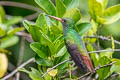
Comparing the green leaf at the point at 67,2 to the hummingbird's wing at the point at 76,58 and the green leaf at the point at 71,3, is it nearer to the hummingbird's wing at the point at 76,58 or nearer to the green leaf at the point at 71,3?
the green leaf at the point at 71,3

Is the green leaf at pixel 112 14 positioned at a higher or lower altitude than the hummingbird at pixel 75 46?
higher

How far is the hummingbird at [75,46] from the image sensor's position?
195 cm

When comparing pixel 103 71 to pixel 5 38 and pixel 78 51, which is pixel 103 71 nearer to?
pixel 78 51

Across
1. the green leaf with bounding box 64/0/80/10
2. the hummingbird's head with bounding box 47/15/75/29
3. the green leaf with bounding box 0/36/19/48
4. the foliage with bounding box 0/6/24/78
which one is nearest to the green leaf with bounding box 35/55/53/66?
the hummingbird's head with bounding box 47/15/75/29

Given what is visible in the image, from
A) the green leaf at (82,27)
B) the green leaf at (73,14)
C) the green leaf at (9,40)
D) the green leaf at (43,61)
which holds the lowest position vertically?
the green leaf at (43,61)

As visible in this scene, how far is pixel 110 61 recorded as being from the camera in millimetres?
1986

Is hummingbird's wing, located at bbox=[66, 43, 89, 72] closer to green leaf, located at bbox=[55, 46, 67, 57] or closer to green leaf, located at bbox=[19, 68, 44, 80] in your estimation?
green leaf, located at bbox=[55, 46, 67, 57]

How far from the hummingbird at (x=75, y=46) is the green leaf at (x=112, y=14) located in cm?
36

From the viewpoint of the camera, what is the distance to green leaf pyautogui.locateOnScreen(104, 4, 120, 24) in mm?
2352

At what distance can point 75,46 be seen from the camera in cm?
204

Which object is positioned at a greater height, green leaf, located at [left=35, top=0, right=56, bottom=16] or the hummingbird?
green leaf, located at [left=35, top=0, right=56, bottom=16]

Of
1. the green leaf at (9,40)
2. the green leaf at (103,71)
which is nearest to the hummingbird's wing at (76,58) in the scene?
the green leaf at (103,71)

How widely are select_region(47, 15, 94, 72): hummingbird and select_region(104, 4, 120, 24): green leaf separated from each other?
1.17 ft

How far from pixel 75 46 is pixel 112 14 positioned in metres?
0.50
